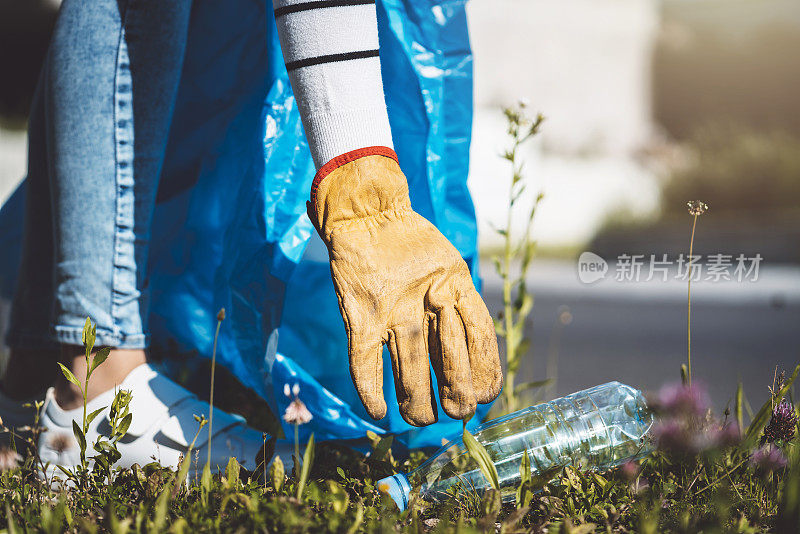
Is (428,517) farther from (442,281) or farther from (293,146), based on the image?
(293,146)

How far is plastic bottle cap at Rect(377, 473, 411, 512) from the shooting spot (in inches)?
43.5

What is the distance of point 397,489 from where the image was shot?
113cm

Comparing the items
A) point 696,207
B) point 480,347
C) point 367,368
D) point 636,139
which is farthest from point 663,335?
point 636,139

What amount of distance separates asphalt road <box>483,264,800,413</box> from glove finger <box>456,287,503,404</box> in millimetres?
711

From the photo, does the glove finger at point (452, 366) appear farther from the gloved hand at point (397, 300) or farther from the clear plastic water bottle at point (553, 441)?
the clear plastic water bottle at point (553, 441)

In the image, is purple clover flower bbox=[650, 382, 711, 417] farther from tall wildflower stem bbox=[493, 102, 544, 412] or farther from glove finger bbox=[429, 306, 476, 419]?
tall wildflower stem bbox=[493, 102, 544, 412]

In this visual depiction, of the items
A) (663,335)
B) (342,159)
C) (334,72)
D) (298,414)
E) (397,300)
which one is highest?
(334,72)

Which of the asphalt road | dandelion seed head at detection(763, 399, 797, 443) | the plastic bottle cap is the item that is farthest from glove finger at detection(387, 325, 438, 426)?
the asphalt road

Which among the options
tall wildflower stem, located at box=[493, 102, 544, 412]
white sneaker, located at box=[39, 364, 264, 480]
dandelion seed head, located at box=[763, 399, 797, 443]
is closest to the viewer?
dandelion seed head, located at box=[763, 399, 797, 443]

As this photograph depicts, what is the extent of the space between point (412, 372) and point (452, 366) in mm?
68

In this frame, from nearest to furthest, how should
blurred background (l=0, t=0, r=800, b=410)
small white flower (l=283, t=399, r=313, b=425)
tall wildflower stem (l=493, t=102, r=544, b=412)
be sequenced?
small white flower (l=283, t=399, r=313, b=425)
tall wildflower stem (l=493, t=102, r=544, b=412)
blurred background (l=0, t=0, r=800, b=410)

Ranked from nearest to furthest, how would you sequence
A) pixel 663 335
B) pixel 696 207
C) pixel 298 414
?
pixel 298 414 < pixel 696 207 < pixel 663 335

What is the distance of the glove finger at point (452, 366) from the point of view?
110cm

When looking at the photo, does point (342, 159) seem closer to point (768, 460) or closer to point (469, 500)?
point (469, 500)
